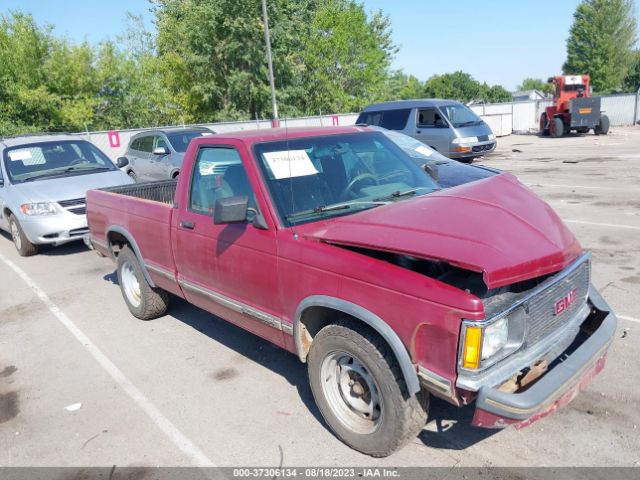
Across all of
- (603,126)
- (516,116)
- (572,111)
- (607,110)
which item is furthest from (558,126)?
(607,110)

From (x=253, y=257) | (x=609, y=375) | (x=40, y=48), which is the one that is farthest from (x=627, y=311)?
(x=40, y=48)

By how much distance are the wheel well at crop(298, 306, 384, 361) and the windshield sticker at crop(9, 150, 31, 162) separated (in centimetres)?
761

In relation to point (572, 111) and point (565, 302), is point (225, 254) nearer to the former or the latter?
point (565, 302)

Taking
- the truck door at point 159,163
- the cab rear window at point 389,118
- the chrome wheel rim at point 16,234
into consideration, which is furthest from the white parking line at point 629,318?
the cab rear window at point 389,118

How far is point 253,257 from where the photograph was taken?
141 inches

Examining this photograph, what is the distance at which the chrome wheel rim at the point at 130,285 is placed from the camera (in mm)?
5578

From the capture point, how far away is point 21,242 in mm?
8398

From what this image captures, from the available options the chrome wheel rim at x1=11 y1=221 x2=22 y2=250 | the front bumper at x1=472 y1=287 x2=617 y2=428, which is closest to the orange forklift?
the chrome wheel rim at x1=11 y1=221 x2=22 y2=250

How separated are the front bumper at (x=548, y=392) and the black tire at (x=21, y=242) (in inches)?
311

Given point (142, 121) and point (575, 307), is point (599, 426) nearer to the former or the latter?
point (575, 307)

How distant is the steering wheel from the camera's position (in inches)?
147

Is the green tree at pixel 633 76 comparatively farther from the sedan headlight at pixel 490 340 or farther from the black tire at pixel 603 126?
the sedan headlight at pixel 490 340

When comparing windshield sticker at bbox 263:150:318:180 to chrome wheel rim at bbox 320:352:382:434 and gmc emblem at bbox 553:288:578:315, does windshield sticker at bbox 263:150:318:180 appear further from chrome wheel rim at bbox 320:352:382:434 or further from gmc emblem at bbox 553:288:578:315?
gmc emblem at bbox 553:288:578:315

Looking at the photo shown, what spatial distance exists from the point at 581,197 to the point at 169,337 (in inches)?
335
